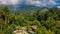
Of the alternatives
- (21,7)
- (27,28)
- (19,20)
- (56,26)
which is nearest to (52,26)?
(56,26)

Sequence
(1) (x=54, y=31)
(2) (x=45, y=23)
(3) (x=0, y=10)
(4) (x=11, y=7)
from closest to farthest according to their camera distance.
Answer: (1) (x=54, y=31), (2) (x=45, y=23), (3) (x=0, y=10), (4) (x=11, y=7)

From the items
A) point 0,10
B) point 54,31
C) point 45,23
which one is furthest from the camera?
point 0,10

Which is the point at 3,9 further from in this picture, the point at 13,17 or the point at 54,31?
the point at 54,31

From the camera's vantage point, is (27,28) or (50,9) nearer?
(27,28)

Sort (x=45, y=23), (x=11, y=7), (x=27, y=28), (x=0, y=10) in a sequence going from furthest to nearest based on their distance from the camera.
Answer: (x=11, y=7) → (x=0, y=10) → (x=45, y=23) → (x=27, y=28)

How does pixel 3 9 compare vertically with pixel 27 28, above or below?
above

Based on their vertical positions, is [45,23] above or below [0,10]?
below

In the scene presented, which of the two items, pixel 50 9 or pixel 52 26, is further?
pixel 50 9

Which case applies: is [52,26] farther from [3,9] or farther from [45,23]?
[3,9]

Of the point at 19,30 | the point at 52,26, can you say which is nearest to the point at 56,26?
the point at 52,26
